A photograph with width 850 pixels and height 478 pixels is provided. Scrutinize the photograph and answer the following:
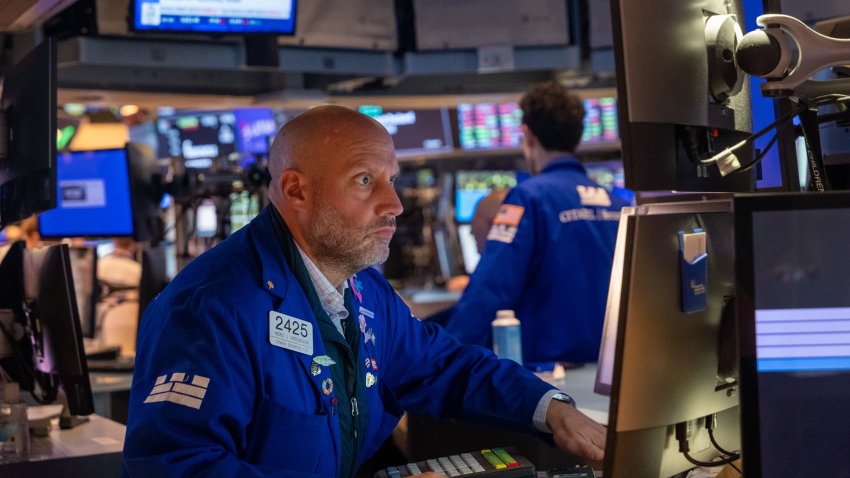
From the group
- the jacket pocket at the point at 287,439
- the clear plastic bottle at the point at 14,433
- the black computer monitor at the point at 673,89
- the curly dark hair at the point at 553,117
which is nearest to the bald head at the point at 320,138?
the jacket pocket at the point at 287,439

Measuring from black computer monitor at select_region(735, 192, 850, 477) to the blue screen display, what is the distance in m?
3.56

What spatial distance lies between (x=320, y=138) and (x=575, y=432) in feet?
2.41

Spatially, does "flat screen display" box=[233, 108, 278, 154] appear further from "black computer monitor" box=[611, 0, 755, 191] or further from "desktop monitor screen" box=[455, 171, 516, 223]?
"black computer monitor" box=[611, 0, 755, 191]

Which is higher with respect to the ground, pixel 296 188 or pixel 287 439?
pixel 296 188

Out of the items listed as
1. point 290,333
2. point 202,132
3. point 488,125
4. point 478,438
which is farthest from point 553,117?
point 488,125

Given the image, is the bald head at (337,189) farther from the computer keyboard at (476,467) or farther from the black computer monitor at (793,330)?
the black computer monitor at (793,330)

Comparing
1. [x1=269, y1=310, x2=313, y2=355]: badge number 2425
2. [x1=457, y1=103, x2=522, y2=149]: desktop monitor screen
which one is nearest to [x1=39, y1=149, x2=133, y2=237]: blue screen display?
[x1=269, y1=310, x2=313, y2=355]: badge number 2425

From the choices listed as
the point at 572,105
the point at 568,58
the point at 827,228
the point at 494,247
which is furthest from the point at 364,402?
the point at 568,58

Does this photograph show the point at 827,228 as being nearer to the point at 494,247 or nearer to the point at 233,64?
the point at 494,247

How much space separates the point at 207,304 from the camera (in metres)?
1.77

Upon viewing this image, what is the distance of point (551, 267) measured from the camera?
11.4 feet

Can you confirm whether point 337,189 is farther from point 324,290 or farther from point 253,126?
point 253,126

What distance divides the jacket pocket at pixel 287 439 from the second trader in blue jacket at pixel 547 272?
5.04 ft

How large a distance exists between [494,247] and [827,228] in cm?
218
